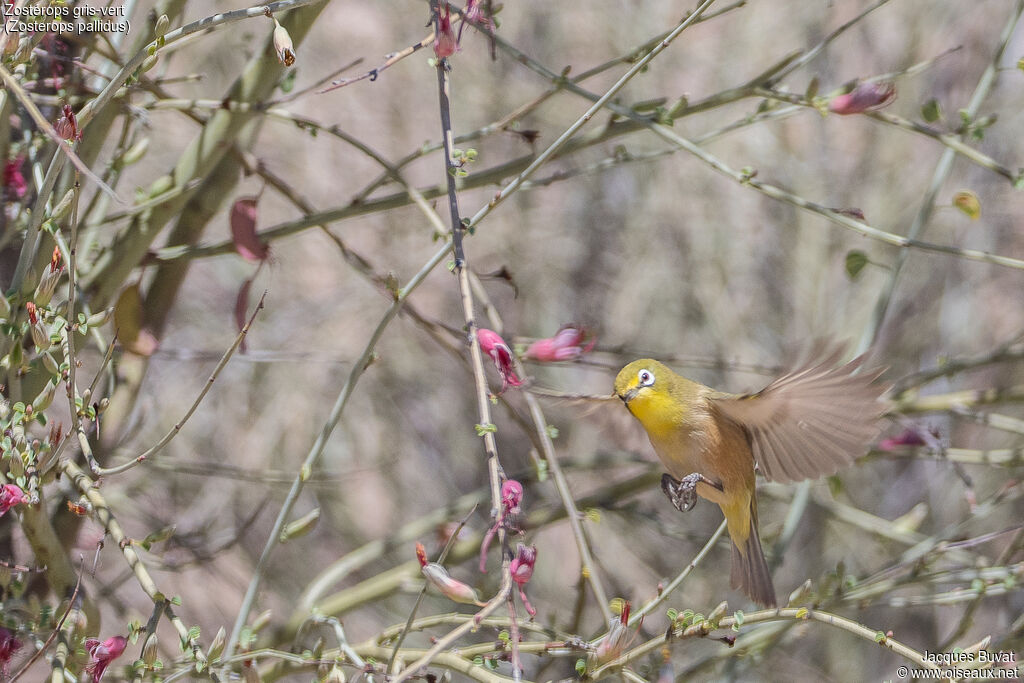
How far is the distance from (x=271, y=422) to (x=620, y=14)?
1.67 metres

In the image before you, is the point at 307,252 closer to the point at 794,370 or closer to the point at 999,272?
the point at 999,272

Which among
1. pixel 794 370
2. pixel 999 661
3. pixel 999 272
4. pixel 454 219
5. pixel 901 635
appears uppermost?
pixel 454 219

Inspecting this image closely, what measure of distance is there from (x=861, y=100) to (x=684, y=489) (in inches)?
21.0

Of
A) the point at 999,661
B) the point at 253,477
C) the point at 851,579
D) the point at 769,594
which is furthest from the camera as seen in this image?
the point at 253,477

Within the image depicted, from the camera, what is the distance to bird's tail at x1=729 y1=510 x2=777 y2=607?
4.63 feet

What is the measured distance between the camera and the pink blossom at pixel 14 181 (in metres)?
1.17

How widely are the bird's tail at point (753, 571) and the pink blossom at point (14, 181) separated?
1.06m

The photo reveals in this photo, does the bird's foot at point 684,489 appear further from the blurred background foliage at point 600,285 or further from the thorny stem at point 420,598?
the blurred background foliage at point 600,285

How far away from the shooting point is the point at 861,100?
3.97 feet

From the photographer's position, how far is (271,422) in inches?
111

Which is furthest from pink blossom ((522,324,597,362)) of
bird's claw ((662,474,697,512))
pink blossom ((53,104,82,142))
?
pink blossom ((53,104,82,142))

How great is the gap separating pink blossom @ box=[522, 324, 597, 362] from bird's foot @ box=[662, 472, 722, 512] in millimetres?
248

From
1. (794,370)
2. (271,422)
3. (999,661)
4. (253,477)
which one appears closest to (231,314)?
(271,422)

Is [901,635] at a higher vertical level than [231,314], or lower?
lower
